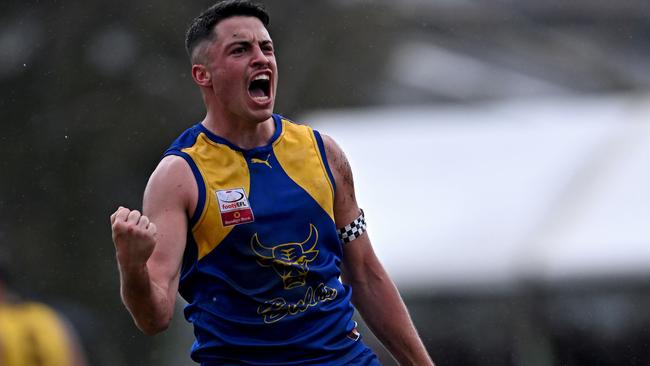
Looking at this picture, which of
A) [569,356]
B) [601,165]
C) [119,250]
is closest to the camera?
[119,250]

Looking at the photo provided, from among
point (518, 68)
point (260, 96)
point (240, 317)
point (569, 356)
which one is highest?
point (518, 68)

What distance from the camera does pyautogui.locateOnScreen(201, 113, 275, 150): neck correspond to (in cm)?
449

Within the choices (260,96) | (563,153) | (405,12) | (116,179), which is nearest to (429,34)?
(405,12)

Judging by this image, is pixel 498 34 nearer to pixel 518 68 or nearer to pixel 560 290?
pixel 518 68

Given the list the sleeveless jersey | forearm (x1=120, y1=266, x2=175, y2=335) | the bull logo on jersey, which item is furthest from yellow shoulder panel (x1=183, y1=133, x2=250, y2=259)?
the sleeveless jersey

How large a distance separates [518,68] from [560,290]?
413cm

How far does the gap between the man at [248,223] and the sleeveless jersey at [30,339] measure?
353cm

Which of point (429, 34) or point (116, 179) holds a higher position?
point (429, 34)

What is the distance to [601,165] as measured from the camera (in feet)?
41.0

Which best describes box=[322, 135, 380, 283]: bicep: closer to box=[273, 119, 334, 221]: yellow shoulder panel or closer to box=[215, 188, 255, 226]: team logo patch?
box=[273, 119, 334, 221]: yellow shoulder panel

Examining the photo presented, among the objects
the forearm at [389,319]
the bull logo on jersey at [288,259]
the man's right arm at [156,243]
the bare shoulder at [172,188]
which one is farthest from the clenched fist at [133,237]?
the forearm at [389,319]

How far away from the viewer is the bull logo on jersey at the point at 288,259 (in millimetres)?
4297

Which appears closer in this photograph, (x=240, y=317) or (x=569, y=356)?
(x=240, y=317)

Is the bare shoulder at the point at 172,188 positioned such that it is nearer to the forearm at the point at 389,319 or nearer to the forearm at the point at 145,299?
the forearm at the point at 145,299
